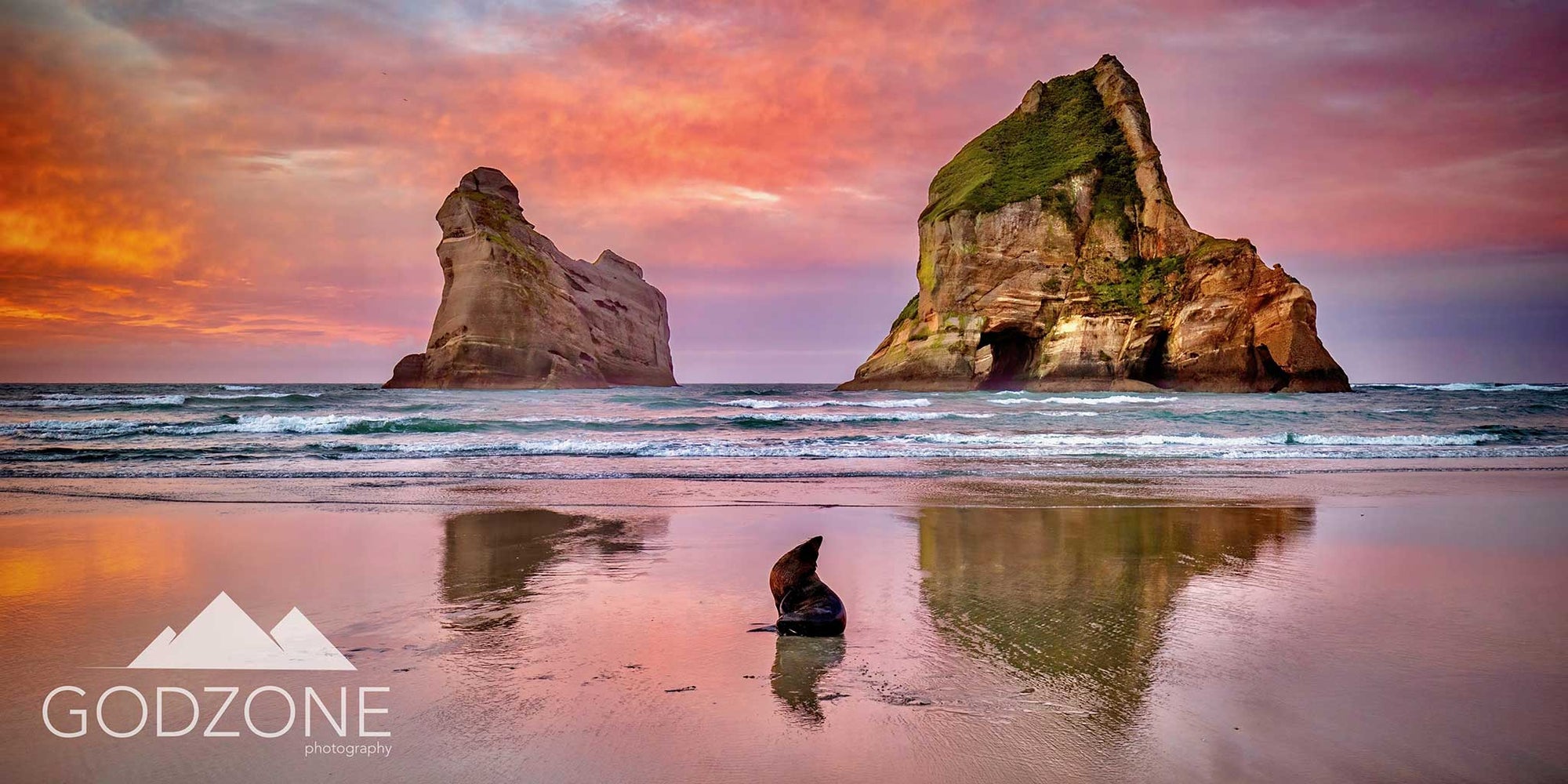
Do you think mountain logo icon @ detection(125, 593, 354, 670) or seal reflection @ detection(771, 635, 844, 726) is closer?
seal reflection @ detection(771, 635, 844, 726)

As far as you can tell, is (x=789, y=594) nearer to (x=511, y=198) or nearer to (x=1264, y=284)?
(x=1264, y=284)

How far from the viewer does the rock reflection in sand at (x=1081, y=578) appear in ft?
10.5

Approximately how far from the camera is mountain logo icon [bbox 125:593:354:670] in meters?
3.27

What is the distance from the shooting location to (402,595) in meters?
4.55

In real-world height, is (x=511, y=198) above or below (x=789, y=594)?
above

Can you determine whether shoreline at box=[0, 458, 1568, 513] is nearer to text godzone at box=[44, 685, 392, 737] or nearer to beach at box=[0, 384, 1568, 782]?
beach at box=[0, 384, 1568, 782]

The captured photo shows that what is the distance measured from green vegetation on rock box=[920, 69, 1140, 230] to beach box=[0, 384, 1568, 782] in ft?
147

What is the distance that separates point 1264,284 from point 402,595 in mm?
49652

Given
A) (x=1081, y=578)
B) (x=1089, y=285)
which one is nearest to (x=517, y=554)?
(x=1081, y=578)

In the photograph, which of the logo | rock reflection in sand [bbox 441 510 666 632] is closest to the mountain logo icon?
the logo

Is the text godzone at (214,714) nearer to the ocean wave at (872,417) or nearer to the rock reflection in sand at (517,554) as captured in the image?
the rock reflection in sand at (517,554)

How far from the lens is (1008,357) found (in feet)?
185

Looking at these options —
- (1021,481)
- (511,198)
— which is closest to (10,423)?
(1021,481)

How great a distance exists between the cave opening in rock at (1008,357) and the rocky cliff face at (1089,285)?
14 cm
